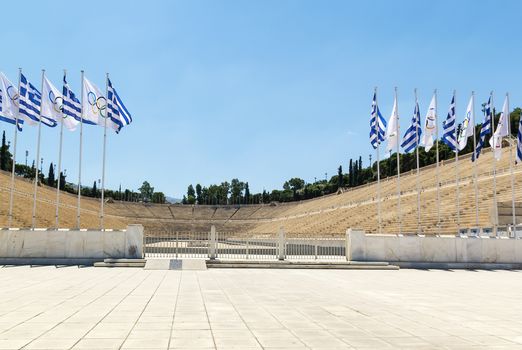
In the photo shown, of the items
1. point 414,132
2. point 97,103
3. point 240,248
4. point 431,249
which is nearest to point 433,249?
point 431,249

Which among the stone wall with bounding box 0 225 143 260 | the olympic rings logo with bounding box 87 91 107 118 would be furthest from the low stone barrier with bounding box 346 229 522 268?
the olympic rings logo with bounding box 87 91 107 118

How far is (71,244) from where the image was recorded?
77.9 ft

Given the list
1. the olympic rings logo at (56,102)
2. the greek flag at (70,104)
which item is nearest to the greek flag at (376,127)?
the greek flag at (70,104)

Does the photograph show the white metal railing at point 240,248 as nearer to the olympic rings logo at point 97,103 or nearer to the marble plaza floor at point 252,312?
the olympic rings logo at point 97,103

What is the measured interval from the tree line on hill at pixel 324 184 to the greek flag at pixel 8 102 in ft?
191

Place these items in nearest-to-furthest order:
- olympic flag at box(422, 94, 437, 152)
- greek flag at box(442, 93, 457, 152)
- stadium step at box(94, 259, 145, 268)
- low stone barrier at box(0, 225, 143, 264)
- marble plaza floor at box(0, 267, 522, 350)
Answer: marble plaza floor at box(0, 267, 522, 350) < stadium step at box(94, 259, 145, 268) < low stone barrier at box(0, 225, 143, 264) < greek flag at box(442, 93, 457, 152) < olympic flag at box(422, 94, 437, 152)

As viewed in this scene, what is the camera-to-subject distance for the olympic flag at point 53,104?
80.0 feet

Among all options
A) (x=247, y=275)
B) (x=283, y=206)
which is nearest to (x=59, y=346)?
(x=247, y=275)

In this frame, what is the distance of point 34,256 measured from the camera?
23.4 metres

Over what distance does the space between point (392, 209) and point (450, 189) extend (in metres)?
6.79

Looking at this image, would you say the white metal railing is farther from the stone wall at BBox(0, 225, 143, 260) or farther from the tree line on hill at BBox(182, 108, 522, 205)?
the tree line on hill at BBox(182, 108, 522, 205)

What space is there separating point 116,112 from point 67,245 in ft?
24.0

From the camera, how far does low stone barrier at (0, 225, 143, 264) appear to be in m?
23.2

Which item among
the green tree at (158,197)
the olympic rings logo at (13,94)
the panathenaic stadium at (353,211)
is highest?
the green tree at (158,197)
